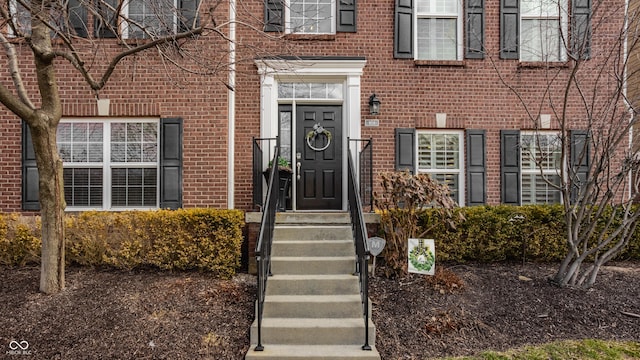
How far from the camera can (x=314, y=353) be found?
12.1 ft

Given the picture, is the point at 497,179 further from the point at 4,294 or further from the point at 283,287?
the point at 4,294

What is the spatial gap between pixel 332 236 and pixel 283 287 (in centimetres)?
110

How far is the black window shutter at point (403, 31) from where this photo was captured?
21.5 feet

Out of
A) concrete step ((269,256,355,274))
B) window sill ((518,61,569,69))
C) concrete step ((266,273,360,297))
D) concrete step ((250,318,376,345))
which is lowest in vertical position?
concrete step ((250,318,376,345))

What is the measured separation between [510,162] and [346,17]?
152 inches

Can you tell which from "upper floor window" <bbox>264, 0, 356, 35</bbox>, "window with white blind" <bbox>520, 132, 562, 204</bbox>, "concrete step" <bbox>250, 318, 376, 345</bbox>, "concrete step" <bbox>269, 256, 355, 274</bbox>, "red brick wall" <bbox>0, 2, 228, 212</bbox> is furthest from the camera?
"window with white blind" <bbox>520, 132, 562, 204</bbox>

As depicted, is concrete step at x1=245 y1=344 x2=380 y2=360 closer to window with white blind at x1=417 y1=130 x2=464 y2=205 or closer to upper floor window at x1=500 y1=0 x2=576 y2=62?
window with white blind at x1=417 y1=130 x2=464 y2=205

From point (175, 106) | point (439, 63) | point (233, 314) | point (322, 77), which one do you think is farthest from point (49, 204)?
point (439, 63)

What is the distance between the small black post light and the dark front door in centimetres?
62

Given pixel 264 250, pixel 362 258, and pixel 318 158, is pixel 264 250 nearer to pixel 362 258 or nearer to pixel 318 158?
pixel 362 258

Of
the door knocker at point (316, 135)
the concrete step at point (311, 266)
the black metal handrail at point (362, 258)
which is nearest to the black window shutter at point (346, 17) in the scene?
the door knocker at point (316, 135)

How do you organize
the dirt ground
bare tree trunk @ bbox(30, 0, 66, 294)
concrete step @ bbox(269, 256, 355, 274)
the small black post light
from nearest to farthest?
the dirt ground
bare tree trunk @ bbox(30, 0, 66, 294)
concrete step @ bbox(269, 256, 355, 274)
the small black post light

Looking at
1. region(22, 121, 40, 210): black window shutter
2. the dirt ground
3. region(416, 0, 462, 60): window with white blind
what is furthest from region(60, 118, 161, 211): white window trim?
region(416, 0, 462, 60): window with white blind

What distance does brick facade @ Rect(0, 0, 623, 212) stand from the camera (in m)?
6.03
